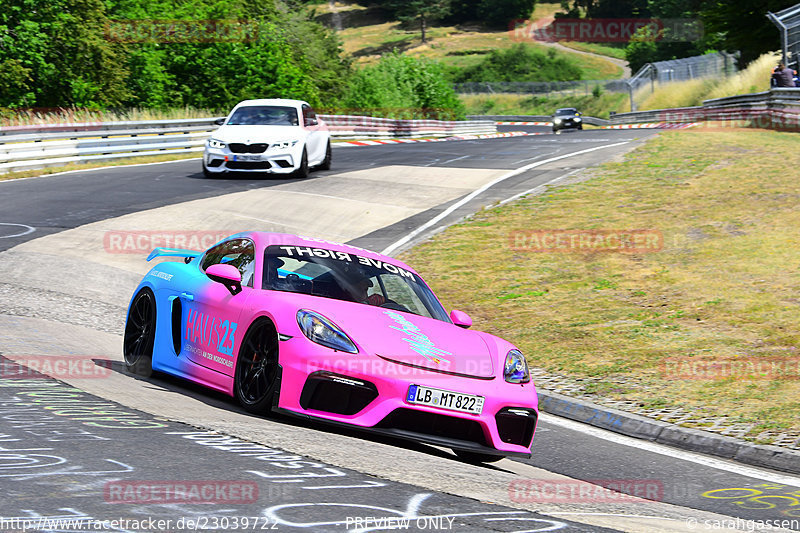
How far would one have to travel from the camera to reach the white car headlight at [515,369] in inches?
279

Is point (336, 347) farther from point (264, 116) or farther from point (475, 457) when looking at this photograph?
point (264, 116)

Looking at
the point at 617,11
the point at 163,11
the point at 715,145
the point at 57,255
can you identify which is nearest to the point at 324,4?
the point at 617,11

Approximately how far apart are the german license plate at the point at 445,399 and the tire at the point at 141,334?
2.86 metres

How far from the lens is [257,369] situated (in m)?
6.92

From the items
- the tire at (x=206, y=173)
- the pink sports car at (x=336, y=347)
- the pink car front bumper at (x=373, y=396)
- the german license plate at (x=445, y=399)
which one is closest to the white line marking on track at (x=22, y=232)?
the tire at (x=206, y=173)

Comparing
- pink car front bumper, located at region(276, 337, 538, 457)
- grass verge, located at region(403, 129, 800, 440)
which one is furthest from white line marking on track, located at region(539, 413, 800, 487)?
pink car front bumper, located at region(276, 337, 538, 457)

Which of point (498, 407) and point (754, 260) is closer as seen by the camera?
point (498, 407)

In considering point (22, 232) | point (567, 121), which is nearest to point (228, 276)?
point (22, 232)

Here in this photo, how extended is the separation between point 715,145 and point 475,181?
23.6ft

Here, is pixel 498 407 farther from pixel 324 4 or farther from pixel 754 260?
pixel 324 4

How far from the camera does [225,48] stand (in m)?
47.7

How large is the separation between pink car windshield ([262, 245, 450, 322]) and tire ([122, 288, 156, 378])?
1.43 metres

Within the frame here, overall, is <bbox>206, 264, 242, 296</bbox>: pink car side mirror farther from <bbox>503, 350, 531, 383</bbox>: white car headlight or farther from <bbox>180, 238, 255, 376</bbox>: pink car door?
<bbox>503, 350, 531, 383</bbox>: white car headlight

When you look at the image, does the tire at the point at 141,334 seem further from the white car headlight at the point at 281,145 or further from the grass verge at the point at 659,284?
the white car headlight at the point at 281,145
